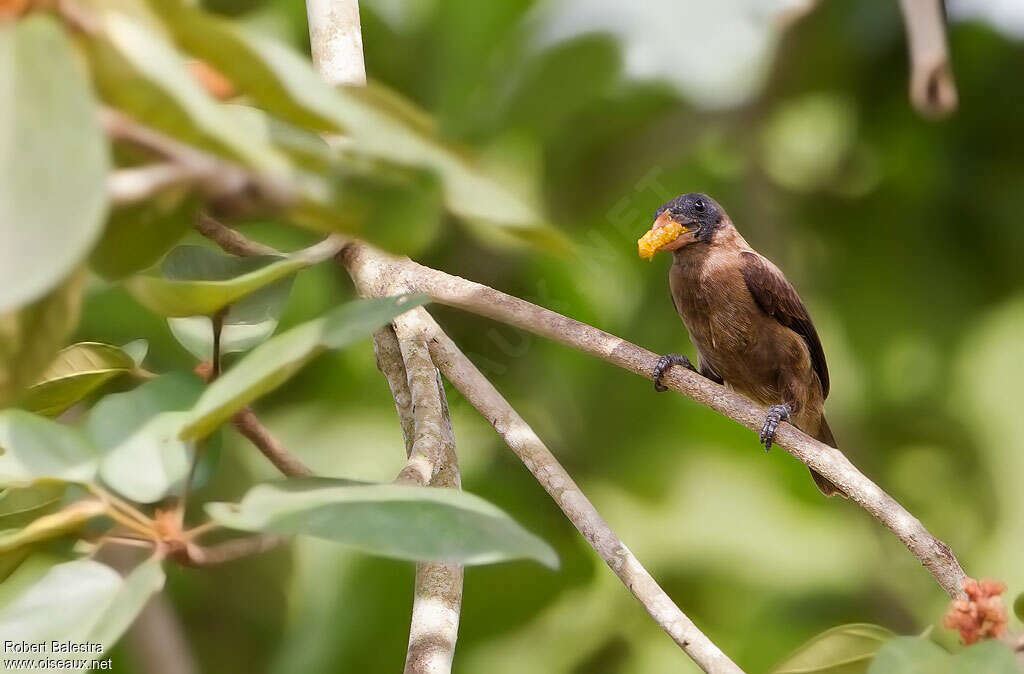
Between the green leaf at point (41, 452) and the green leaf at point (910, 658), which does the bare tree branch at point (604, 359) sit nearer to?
the green leaf at point (910, 658)

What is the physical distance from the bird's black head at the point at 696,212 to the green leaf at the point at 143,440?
117cm

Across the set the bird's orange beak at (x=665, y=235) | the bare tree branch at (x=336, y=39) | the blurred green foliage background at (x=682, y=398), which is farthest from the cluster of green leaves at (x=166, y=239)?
the bird's orange beak at (x=665, y=235)

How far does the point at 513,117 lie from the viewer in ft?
2.89

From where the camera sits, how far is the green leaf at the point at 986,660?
53 cm

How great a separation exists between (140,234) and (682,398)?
4.03 feet

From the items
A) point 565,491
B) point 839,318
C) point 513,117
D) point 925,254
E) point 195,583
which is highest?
point 925,254

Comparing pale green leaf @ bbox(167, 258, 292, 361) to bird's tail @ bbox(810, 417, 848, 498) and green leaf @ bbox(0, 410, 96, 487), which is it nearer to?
green leaf @ bbox(0, 410, 96, 487)

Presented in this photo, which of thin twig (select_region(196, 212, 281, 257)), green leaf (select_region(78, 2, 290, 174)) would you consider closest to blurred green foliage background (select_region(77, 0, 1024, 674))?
thin twig (select_region(196, 212, 281, 257))

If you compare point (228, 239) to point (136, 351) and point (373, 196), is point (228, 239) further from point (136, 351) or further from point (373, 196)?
point (373, 196)

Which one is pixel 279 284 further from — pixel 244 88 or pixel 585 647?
pixel 585 647

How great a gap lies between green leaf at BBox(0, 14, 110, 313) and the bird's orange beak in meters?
1.19

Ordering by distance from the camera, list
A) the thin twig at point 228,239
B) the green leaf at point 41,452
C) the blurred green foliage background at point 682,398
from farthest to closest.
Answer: the blurred green foliage background at point 682,398
the thin twig at point 228,239
the green leaf at point 41,452

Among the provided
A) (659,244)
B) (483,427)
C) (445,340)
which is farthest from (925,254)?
(445,340)

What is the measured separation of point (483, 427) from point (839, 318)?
0.70 meters
